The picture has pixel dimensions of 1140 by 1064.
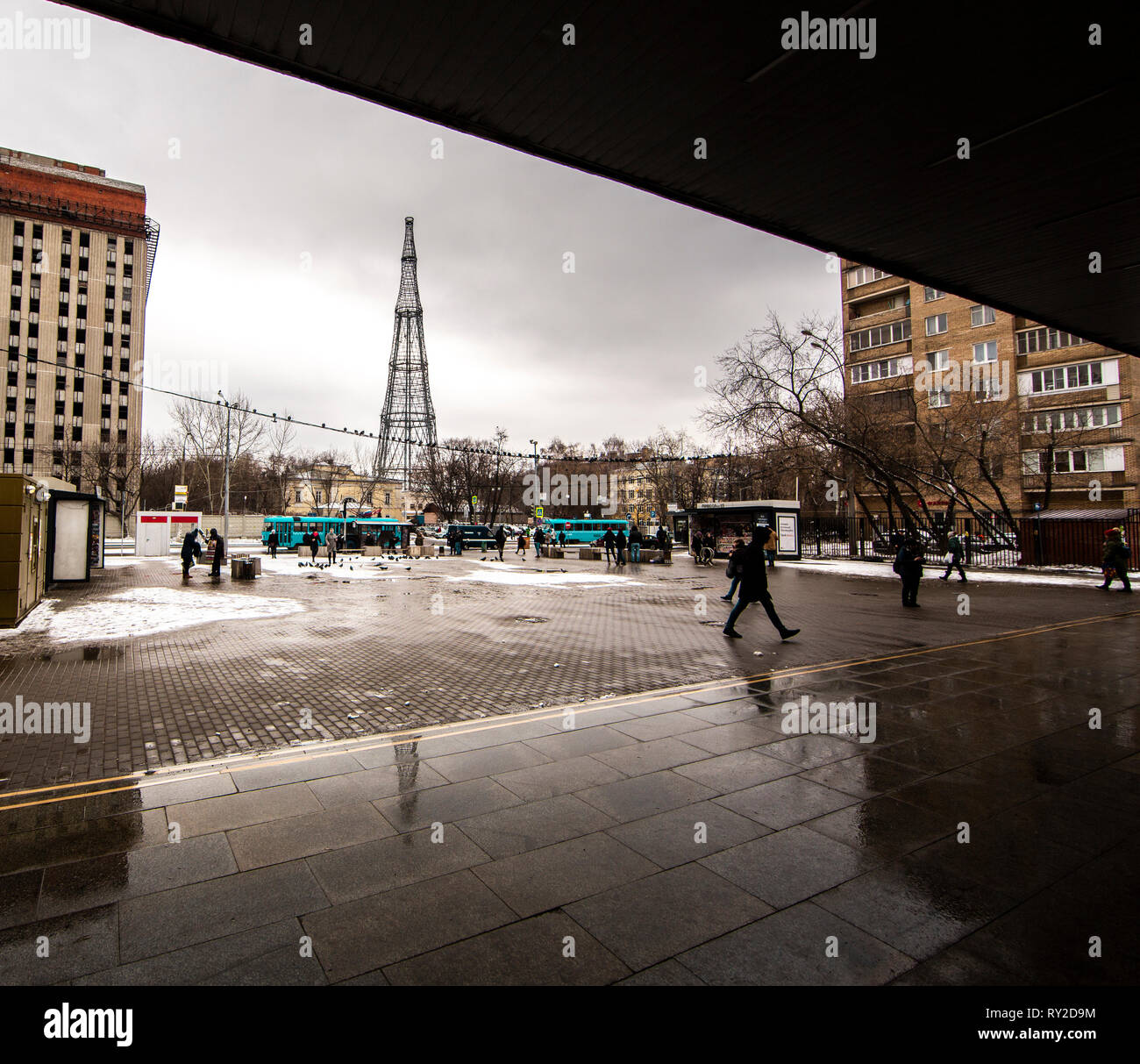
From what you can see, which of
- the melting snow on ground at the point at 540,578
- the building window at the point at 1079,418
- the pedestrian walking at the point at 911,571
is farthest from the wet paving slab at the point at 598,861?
the building window at the point at 1079,418

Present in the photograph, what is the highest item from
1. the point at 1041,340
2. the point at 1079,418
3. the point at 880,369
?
the point at 880,369

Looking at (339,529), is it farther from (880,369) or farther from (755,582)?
(880,369)

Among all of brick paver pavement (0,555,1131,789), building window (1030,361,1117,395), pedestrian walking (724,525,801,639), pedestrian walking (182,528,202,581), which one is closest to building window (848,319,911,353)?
building window (1030,361,1117,395)

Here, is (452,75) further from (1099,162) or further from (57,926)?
(1099,162)

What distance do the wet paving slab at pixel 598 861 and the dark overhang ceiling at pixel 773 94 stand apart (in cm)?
538

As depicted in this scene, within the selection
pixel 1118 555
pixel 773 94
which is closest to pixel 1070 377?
pixel 1118 555

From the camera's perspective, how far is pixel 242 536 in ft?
188

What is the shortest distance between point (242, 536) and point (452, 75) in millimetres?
60378

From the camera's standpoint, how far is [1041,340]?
44.1 metres

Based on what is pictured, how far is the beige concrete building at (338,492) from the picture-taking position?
66188 mm

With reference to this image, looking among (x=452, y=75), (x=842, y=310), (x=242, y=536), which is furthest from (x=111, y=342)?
(x=452, y=75)

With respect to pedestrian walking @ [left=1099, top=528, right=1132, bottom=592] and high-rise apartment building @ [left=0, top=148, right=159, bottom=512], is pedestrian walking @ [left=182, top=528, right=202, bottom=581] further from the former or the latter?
high-rise apartment building @ [left=0, top=148, right=159, bottom=512]

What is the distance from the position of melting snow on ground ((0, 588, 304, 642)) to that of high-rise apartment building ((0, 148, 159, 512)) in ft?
235

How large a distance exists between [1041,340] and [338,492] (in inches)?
3064
